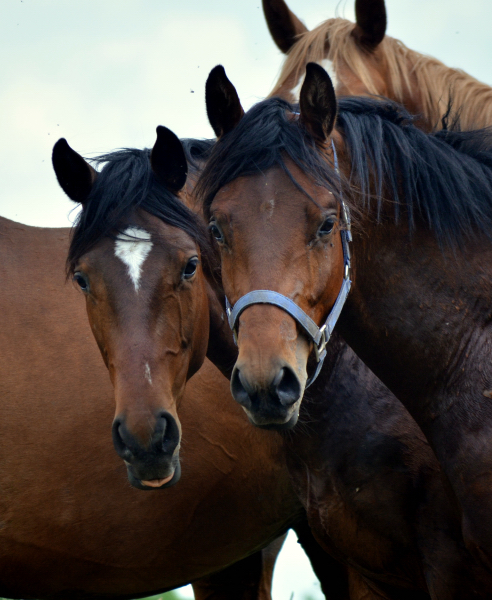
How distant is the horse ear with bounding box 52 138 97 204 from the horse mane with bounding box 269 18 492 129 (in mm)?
2034

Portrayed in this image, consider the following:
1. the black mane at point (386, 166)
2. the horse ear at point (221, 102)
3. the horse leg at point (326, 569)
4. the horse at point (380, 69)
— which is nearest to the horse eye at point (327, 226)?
the black mane at point (386, 166)

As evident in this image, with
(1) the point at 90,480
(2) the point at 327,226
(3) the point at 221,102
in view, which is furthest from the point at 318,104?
(1) the point at 90,480

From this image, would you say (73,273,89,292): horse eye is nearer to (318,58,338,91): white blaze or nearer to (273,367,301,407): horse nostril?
(273,367,301,407): horse nostril

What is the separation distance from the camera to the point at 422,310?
3164mm

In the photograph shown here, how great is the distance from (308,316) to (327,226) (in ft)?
1.25

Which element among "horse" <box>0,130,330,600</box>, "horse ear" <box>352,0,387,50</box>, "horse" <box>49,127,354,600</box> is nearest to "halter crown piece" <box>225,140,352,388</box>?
"horse" <box>49,127,354,600</box>

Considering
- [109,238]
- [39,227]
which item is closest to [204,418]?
[109,238]

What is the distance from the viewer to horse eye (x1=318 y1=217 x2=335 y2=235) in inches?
113

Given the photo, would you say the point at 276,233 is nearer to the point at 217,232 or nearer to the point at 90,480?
the point at 217,232

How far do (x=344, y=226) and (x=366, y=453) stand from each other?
3.95 ft

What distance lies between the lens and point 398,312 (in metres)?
3.18

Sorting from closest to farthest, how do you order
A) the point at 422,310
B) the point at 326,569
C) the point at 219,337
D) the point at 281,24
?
the point at 422,310 < the point at 219,337 < the point at 326,569 < the point at 281,24

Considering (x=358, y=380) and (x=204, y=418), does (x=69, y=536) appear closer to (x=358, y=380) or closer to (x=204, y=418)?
(x=204, y=418)

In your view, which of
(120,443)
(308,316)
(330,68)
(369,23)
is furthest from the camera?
(369,23)
